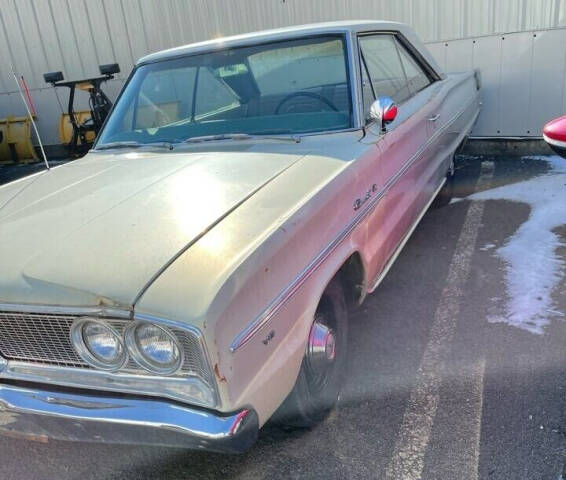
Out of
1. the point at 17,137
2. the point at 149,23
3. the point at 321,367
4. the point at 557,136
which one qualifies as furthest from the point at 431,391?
the point at 17,137

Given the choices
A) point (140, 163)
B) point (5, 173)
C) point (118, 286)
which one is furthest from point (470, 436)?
point (5, 173)

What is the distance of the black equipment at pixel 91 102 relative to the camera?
23.6ft

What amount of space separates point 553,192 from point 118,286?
4.45m

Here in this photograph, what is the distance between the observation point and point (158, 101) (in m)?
3.26

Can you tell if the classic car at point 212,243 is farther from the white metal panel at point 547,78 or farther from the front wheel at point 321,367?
the white metal panel at point 547,78

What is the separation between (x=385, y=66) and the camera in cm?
343

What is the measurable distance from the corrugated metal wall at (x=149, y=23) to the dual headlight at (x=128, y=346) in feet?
18.8

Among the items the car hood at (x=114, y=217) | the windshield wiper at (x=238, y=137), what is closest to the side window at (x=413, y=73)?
the windshield wiper at (x=238, y=137)

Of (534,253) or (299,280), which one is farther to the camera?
(534,253)

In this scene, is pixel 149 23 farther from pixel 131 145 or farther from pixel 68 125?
pixel 131 145

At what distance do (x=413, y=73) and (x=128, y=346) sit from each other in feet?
10.5

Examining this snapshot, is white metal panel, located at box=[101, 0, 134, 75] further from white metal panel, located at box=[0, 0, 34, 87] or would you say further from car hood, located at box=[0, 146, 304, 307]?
car hood, located at box=[0, 146, 304, 307]

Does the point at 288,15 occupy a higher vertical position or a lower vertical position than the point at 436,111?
higher

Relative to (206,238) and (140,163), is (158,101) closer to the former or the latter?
(140,163)
